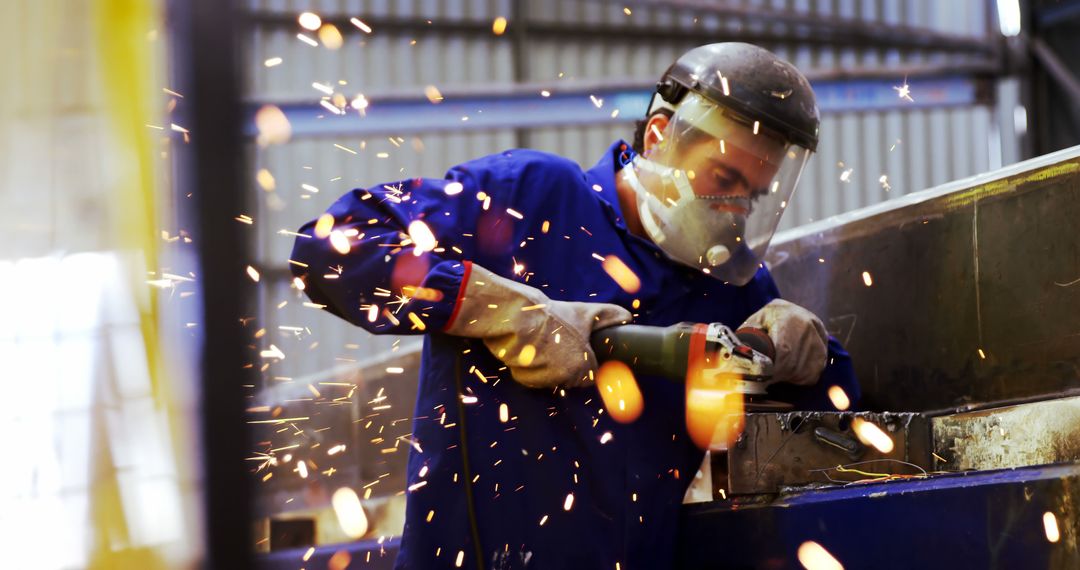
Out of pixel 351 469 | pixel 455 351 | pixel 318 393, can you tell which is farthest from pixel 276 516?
pixel 455 351

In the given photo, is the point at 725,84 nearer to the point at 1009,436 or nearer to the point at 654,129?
the point at 654,129

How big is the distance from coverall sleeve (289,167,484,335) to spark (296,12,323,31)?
6.18 metres

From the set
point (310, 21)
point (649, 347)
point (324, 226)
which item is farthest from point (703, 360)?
point (310, 21)

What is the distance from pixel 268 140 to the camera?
7.15m

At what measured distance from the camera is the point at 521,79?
26.5 feet

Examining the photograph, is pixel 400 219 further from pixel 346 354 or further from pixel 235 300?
pixel 346 354

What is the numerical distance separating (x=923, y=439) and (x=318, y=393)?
313 centimetres

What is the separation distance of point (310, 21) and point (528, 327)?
6.63 metres

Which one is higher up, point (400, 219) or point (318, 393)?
point (400, 219)

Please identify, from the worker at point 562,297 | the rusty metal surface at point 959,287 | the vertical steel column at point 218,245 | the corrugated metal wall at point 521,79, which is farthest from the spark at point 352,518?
the corrugated metal wall at point 521,79

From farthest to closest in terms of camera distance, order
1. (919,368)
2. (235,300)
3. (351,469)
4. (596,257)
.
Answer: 1. (351,469)
2. (919,368)
3. (596,257)
4. (235,300)

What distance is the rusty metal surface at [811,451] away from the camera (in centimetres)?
194

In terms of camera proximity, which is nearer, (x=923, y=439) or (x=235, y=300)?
(x=235, y=300)

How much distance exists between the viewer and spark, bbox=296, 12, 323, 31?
25.9 feet
